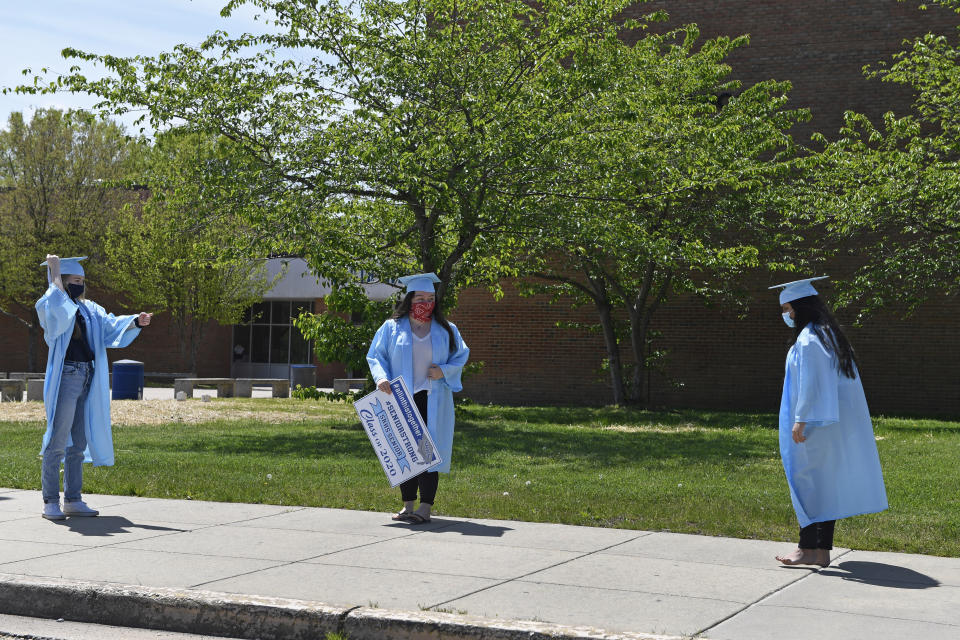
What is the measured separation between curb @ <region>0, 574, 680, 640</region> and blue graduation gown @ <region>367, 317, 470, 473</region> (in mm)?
2958

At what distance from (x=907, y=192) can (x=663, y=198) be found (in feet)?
14.8

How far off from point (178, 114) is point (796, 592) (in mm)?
13972

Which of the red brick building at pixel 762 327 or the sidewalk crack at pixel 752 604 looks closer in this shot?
the sidewalk crack at pixel 752 604

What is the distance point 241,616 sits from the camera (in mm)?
5586

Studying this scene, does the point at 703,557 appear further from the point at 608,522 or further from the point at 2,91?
the point at 2,91

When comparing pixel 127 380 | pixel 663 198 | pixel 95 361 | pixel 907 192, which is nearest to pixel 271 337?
pixel 127 380

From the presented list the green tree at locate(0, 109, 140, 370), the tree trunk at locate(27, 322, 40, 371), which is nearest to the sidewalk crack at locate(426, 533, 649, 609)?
the green tree at locate(0, 109, 140, 370)

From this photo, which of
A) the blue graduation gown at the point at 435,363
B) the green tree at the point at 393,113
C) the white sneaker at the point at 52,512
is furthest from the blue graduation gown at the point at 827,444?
the green tree at the point at 393,113

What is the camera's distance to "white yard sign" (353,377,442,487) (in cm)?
830

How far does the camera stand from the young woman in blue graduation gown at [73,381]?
8625mm

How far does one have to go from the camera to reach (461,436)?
57.0 feet

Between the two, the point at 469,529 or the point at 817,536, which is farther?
the point at 469,529

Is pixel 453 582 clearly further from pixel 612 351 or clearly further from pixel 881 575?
pixel 612 351

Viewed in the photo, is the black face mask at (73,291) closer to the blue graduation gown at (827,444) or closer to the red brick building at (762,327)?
the blue graduation gown at (827,444)
